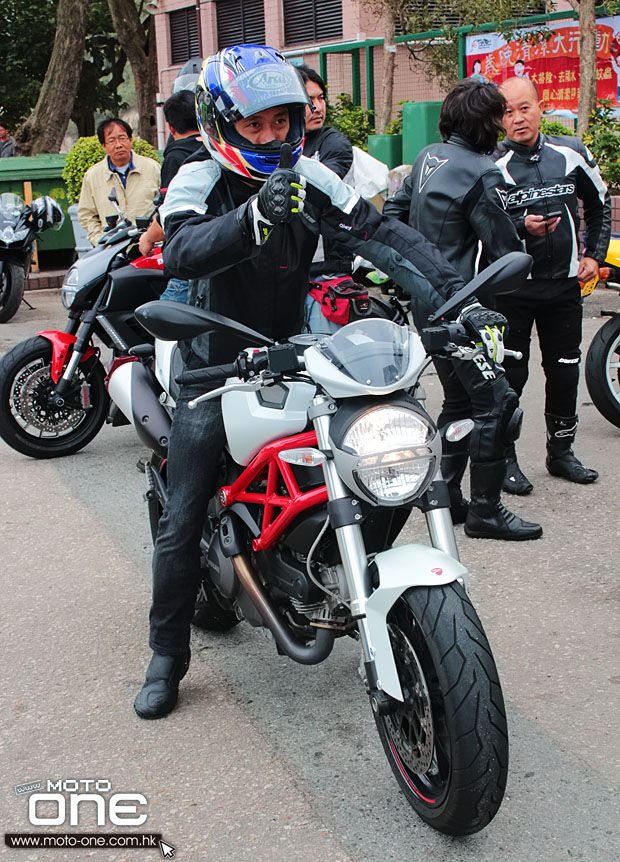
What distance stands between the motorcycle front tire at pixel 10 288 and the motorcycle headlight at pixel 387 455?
27.4ft

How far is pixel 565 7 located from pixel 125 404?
61.8ft

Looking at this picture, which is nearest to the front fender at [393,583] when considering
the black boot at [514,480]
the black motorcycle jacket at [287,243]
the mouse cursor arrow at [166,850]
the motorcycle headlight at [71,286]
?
the mouse cursor arrow at [166,850]

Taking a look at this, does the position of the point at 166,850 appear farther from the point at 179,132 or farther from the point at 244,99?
the point at 179,132

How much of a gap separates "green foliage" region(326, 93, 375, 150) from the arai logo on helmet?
15375 mm

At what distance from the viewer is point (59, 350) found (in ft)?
19.9

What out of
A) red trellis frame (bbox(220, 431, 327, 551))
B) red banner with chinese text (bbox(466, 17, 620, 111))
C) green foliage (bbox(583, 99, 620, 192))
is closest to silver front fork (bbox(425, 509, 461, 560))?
red trellis frame (bbox(220, 431, 327, 551))

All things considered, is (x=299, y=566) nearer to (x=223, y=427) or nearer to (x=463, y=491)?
(x=223, y=427)

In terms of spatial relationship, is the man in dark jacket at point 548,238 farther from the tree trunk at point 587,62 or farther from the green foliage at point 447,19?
the green foliage at point 447,19

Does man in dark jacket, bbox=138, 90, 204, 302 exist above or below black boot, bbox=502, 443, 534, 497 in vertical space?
above

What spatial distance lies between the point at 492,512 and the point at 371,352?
7.48ft

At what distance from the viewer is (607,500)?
5.13 metres

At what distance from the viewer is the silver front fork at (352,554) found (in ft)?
8.51

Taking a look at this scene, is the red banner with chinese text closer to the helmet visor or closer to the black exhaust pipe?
the helmet visor

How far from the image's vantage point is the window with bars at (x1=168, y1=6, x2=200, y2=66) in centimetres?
3162
